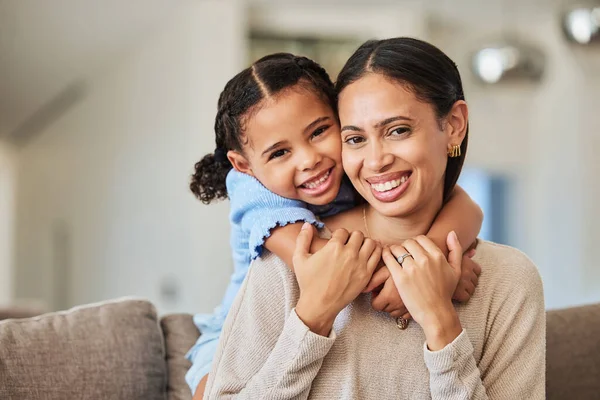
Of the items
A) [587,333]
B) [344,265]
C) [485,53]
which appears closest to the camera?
[344,265]

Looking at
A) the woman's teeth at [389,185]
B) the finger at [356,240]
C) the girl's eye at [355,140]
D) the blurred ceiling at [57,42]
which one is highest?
the blurred ceiling at [57,42]

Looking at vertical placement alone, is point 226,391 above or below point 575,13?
below

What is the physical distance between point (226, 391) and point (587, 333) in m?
1.13

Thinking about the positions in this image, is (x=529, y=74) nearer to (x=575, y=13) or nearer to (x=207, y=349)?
(x=575, y=13)

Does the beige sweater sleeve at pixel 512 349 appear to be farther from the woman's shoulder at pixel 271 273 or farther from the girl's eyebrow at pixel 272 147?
the girl's eyebrow at pixel 272 147

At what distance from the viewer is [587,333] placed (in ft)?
7.18

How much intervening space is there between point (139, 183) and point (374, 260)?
15.1ft

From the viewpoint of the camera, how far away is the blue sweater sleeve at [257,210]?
1.58 m

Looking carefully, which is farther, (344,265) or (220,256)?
(220,256)

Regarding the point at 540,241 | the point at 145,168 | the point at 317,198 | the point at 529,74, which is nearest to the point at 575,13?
the point at 529,74

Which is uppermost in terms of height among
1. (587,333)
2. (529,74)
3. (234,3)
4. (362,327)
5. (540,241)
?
(234,3)

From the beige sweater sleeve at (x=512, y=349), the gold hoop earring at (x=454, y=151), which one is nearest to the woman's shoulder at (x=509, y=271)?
the beige sweater sleeve at (x=512, y=349)

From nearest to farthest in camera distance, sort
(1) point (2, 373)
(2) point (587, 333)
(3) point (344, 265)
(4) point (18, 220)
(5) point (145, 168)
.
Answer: (3) point (344, 265) → (1) point (2, 373) → (2) point (587, 333) → (5) point (145, 168) → (4) point (18, 220)

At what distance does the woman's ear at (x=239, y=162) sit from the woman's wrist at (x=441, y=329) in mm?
534
